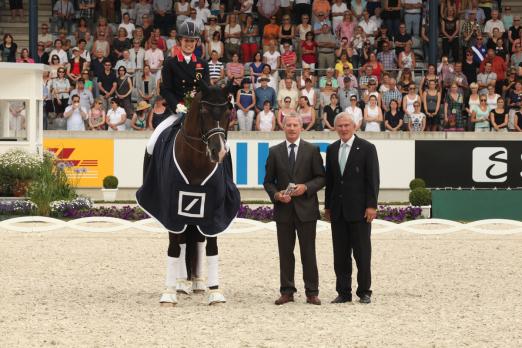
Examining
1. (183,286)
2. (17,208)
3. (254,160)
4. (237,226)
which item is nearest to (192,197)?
(183,286)

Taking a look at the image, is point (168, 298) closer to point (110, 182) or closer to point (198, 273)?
point (198, 273)

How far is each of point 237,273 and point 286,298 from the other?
2.62 metres

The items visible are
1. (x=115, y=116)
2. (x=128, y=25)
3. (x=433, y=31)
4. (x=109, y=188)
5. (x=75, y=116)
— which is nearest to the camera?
(x=109, y=188)

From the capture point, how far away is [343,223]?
11.7 m

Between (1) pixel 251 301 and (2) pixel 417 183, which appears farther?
(2) pixel 417 183

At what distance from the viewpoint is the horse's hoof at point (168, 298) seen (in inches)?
443

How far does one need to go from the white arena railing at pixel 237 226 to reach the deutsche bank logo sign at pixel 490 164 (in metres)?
6.14

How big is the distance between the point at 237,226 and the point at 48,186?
3.96 m

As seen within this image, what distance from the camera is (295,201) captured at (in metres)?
11.6

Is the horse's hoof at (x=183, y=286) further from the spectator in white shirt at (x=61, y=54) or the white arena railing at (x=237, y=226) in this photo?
the spectator in white shirt at (x=61, y=54)

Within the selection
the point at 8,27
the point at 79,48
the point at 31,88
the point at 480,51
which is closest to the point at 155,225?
the point at 31,88

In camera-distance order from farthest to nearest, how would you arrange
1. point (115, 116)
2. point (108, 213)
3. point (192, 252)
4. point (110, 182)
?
point (115, 116), point (110, 182), point (108, 213), point (192, 252)

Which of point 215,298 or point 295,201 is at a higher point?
point 295,201

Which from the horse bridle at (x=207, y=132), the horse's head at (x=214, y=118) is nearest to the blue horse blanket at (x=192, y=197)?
the horse bridle at (x=207, y=132)
